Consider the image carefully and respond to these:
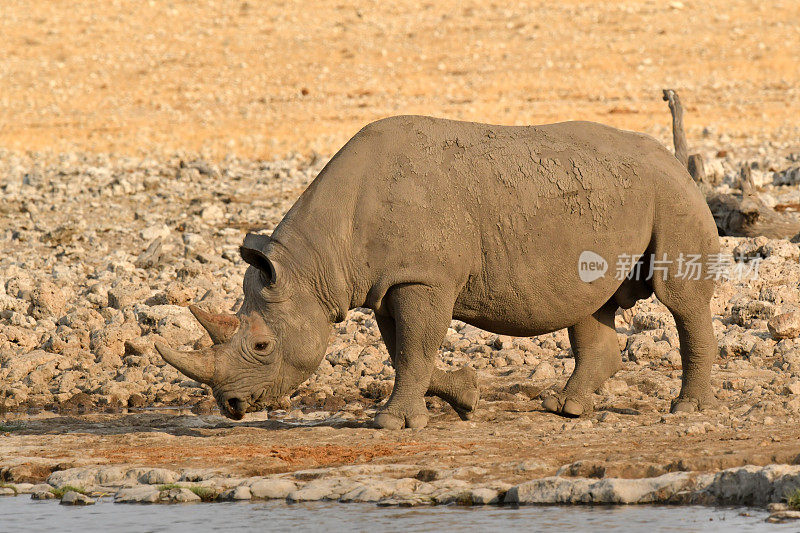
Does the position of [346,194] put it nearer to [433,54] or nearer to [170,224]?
[170,224]

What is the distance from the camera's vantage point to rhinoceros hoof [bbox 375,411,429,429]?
873 cm

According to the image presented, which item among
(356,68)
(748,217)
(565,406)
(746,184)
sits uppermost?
(356,68)

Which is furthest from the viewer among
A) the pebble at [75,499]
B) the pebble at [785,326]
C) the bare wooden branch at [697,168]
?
the bare wooden branch at [697,168]

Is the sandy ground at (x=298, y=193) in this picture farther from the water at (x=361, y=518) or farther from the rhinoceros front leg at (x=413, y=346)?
the water at (x=361, y=518)

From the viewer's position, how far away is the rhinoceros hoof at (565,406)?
30.8ft

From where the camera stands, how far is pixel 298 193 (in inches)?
731

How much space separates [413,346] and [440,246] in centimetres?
67

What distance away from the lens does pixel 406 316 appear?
859 centimetres

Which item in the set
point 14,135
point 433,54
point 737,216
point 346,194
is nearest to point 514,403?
point 346,194

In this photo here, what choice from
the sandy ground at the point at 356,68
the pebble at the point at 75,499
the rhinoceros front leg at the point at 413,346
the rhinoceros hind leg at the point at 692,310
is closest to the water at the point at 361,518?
the pebble at the point at 75,499

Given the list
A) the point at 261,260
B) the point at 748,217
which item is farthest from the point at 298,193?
the point at 261,260

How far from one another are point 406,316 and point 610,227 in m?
1.52

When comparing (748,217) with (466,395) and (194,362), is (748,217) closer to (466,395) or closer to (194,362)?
(466,395)

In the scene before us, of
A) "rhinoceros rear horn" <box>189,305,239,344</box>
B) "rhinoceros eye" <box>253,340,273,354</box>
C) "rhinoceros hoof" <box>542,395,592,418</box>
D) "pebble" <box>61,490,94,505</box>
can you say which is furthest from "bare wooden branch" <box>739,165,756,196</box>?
"pebble" <box>61,490,94,505</box>
